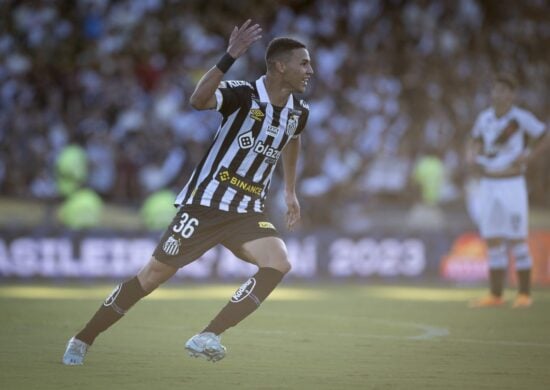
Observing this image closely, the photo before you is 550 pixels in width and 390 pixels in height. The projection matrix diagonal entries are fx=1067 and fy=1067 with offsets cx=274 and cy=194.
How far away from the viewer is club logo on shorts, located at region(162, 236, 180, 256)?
7.32 m

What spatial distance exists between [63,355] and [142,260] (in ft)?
32.5

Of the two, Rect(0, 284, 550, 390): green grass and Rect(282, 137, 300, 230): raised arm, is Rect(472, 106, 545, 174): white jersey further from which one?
Rect(282, 137, 300, 230): raised arm

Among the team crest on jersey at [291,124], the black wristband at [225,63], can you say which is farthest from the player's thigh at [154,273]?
the black wristband at [225,63]

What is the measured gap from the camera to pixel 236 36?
688cm

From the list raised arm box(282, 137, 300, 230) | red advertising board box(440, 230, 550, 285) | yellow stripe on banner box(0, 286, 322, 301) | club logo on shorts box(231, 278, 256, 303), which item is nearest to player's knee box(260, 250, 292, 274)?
club logo on shorts box(231, 278, 256, 303)

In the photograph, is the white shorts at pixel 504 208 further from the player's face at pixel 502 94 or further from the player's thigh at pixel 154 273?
the player's thigh at pixel 154 273

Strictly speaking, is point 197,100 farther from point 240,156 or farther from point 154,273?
point 154,273

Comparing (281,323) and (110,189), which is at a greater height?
(110,189)

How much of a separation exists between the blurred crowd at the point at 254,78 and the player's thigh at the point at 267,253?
10528mm

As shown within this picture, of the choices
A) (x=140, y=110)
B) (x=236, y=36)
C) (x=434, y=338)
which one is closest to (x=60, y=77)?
(x=140, y=110)

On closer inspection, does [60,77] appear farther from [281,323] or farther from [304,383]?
[304,383]

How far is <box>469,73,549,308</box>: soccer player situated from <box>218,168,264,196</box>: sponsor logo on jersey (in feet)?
19.9

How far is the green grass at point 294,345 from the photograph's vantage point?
6.57 meters

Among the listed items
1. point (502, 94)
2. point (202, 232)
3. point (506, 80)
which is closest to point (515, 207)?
point (502, 94)
